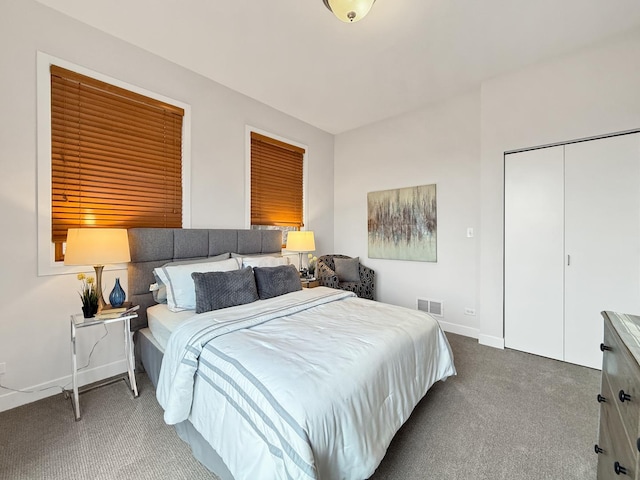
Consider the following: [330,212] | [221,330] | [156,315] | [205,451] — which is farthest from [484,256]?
[156,315]

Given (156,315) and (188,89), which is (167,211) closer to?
(156,315)

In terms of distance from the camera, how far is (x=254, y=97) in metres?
3.45

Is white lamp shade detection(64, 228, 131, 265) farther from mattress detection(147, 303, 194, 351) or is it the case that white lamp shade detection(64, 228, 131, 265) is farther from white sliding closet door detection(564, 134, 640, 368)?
white sliding closet door detection(564, 134, 640, 368)

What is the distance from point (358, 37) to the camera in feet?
7.81

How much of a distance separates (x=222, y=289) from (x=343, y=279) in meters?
2.23

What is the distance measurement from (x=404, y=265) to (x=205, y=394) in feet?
10.5

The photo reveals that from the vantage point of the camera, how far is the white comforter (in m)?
1.09

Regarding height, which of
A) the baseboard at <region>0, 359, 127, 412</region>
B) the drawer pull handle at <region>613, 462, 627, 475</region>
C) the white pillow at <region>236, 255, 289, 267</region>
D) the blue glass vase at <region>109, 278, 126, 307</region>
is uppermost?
the white pillow at <region>236, 255, 289, 267</region>

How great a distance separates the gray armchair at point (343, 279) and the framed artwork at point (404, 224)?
13.2 inches

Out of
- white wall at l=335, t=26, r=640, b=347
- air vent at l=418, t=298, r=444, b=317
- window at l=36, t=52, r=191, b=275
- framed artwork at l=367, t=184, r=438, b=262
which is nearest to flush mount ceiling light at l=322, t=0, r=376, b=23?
window at l=36, t=52, r=191, b=275

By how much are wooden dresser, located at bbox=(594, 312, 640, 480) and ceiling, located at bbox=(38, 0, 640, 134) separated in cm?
234

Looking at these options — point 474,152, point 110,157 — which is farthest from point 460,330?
point 110,157

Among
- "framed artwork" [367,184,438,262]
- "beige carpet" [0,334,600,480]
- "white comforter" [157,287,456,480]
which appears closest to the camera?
"white comforter" [157,287,456,480]

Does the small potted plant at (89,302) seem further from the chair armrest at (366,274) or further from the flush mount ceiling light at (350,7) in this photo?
the chair armrest at (366,274)
